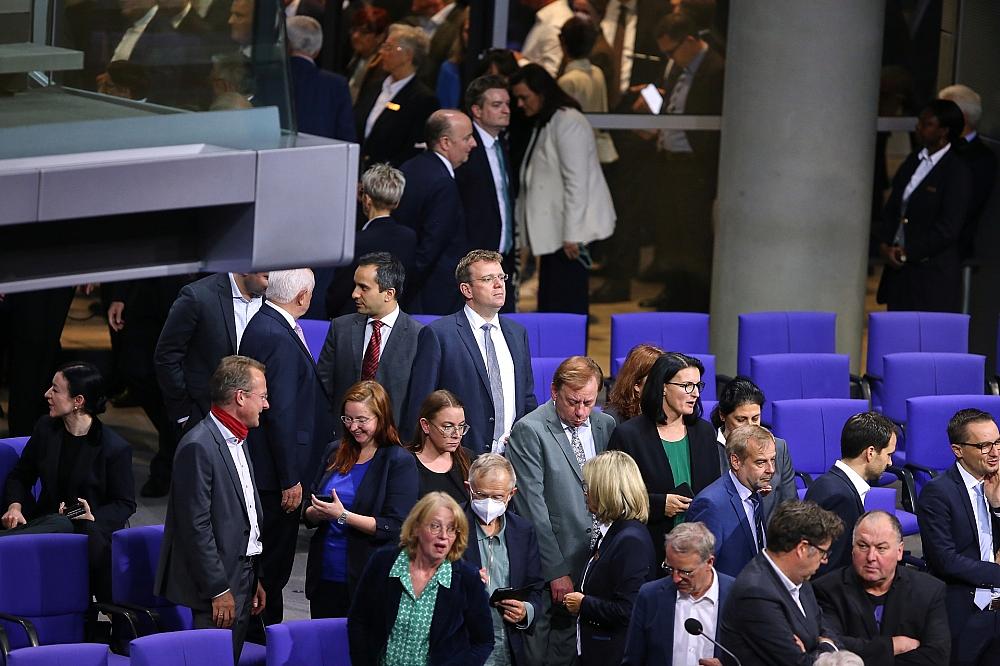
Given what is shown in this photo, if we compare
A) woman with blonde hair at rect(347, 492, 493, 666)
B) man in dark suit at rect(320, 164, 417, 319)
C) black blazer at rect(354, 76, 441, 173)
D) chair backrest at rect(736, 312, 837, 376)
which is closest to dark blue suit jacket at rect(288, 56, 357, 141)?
black blazer at rect(354, 76, 441, 173)

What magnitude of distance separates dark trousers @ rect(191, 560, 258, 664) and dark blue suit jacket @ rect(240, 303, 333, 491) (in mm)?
631

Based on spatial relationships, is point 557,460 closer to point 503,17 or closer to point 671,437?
point 671,437

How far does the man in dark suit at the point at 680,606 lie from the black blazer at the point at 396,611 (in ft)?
1.75

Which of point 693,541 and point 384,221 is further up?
point 384,221

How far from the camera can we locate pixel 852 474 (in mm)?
6348

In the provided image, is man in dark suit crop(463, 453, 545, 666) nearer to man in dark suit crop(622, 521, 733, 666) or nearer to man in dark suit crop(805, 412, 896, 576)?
man in dark suit crop(622, 521, 733, 666)

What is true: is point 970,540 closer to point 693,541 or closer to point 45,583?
point 693,541

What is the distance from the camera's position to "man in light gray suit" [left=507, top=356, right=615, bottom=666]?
615 cm

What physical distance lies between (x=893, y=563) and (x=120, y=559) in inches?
112

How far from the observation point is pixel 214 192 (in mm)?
3285

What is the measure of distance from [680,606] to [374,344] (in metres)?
2.11

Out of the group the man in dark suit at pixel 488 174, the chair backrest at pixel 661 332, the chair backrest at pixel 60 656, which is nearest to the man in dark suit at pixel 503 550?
the chair backrest at pixel 60 656

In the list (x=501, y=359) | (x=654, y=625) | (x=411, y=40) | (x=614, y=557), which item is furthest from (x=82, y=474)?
(x=411, y=40)

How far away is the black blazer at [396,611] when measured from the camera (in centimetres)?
534
